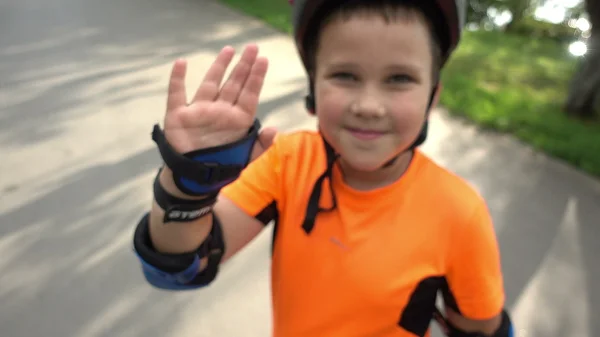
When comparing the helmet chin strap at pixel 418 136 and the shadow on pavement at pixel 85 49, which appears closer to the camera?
the helmet chin strap at pixel 418 136

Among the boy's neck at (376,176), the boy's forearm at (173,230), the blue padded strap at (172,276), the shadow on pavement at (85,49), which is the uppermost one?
the boy's neck at (376,176)

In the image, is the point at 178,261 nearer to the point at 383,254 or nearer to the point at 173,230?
the point at 173,230

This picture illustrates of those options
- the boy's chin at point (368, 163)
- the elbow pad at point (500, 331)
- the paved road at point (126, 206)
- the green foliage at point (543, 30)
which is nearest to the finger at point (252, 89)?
the boy's chin at point (368, 163)

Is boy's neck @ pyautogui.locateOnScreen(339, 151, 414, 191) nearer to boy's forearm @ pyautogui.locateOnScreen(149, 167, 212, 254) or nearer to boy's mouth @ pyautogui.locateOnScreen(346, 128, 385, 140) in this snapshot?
boy's mouth @ pyautogui.locateOnScreen(346, 128, 385, 140)

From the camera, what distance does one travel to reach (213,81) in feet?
2.97

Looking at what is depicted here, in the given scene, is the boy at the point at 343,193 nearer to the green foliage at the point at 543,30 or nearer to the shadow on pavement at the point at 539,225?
the shadow on pavement at the point at 539,225

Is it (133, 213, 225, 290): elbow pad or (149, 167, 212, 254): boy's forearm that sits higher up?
(149, 167, 212, 254): boy's forearm

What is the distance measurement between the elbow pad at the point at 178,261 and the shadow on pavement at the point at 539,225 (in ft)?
5.56

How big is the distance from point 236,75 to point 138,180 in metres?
2.04

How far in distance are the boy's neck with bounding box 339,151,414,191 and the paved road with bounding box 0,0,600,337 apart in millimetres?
1204

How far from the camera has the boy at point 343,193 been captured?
87cm

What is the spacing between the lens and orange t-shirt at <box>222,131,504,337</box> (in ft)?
3.11

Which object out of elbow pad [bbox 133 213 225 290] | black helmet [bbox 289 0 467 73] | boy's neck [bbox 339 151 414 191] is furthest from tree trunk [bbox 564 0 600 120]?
elbow pad [bbox 133 213 225 290]

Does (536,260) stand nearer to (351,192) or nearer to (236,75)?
(351,192)
